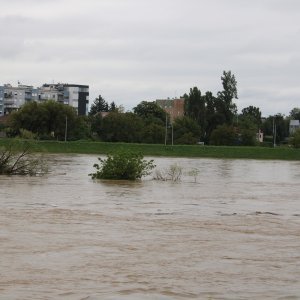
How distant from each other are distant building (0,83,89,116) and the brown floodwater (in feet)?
514

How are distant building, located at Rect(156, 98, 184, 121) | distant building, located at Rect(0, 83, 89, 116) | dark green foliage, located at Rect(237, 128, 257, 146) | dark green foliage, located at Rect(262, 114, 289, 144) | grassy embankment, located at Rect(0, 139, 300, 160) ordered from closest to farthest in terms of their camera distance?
grassy embankment, located at Rect(0, 139, 300, 160) → dark green foliage, located at Rect(237, 128, 257, 146) → dark green foliage, located at Rect(262, 114, 289, 144) → distant building, located at Rect(156, 98, 184, 121) → distant building, located at Rect(0, 83, 89, 116)

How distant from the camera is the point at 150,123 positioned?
114250 mm

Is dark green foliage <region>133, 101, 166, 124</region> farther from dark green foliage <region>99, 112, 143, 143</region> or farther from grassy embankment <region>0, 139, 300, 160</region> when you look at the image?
grassy embankment <region>0, 139, 300, 160</region>

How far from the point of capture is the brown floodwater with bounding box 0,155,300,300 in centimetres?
818

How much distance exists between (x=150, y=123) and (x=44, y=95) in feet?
259

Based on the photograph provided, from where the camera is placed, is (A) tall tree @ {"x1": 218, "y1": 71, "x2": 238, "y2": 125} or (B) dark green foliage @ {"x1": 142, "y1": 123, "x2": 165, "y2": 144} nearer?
(B) dark green foliage @ {"x1": 142, "y1": 123, "x2": 165, "y2": 144}

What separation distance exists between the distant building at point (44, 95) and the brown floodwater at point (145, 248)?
15652 cm

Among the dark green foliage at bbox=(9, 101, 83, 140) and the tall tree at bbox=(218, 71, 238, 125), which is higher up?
the tall tree at bbox=(218, 71, 238, 125)

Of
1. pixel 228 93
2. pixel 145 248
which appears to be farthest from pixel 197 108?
pixel 145 248

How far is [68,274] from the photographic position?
8781mm

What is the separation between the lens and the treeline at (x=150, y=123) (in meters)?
96.9

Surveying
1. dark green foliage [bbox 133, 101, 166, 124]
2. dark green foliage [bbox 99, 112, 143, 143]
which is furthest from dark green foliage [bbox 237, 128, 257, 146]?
dark green foliage [bbox 133, 101, 166, 124]

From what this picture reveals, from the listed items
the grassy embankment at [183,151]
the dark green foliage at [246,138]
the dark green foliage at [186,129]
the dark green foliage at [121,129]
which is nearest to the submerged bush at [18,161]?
the grassy embankment at [183,151]

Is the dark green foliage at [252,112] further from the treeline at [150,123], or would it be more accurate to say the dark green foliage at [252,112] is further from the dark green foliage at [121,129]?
the dark green foliage at [121,129]
